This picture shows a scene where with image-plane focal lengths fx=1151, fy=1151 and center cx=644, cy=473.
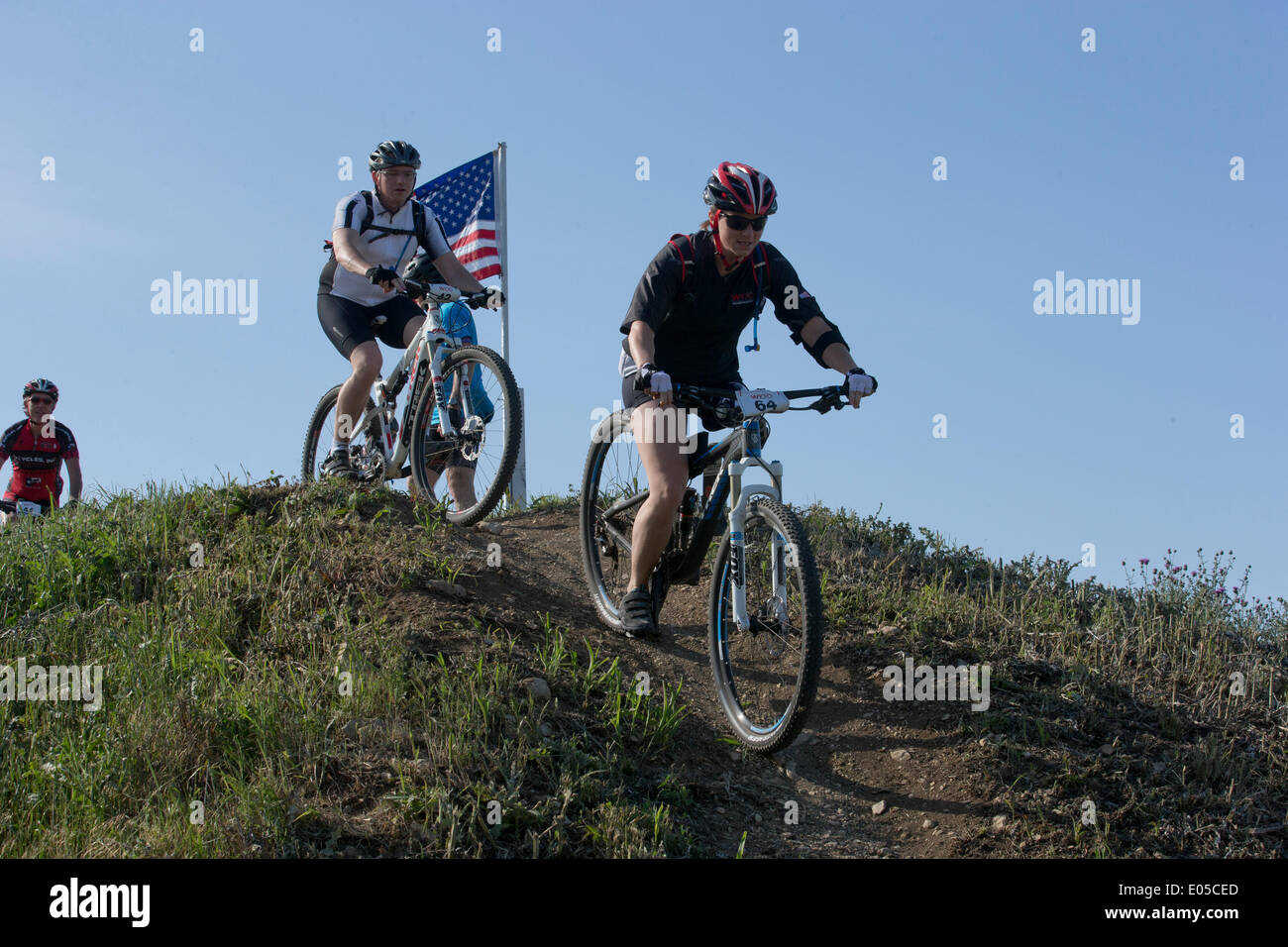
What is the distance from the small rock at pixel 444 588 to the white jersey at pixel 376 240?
107 inches

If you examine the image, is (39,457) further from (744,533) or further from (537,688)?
(744,533)

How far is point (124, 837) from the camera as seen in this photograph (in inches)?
189

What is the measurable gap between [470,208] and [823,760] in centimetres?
1010

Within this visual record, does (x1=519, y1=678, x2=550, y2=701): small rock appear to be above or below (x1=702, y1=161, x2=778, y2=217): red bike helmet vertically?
below

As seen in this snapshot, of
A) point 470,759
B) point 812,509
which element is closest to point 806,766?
point 470,759

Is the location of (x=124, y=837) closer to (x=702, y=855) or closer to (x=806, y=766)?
(x=702, y=855)

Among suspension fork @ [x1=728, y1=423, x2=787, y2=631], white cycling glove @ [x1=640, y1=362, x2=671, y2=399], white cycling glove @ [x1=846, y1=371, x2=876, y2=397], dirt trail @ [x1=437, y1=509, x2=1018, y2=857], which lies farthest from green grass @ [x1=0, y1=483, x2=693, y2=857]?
white cycling glove @ [x1=846, y1=371, x2=876, y2=397]

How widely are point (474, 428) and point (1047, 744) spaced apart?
3.95 m

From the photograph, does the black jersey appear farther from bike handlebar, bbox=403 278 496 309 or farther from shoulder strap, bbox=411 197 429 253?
shoulder strap, bbox=411 197 429 253

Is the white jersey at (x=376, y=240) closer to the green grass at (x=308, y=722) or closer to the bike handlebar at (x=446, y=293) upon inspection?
the bike handlebar at (x=446, y=293)

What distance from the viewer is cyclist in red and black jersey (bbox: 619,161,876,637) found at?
6016 mm

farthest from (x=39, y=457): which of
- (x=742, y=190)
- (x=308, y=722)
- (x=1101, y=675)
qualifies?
(x=1101, y=675)

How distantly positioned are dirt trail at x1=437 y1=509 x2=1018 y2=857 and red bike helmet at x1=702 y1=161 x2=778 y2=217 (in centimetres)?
250

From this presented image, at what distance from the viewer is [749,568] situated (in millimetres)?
6039
